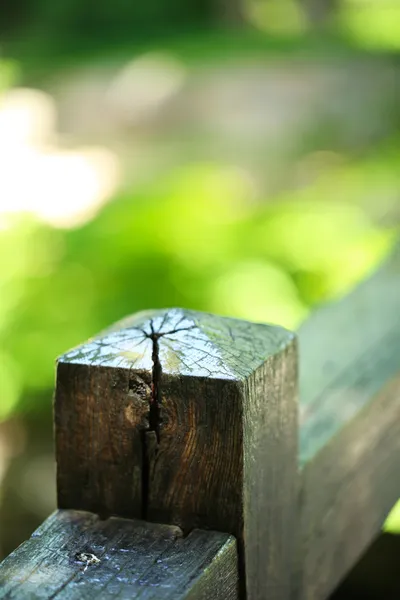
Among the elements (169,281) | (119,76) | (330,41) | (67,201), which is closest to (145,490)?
(169,281)

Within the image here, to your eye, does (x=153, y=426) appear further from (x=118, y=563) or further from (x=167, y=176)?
(x=167, y=176)

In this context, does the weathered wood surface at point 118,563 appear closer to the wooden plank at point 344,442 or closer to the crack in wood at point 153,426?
the crack in wood at point 153,426

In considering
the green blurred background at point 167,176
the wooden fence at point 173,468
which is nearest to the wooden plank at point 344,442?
the wooden fence at point 173,468

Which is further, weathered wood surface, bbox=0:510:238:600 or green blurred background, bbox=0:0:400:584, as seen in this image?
green blurred background, bbox=0:0:400:584

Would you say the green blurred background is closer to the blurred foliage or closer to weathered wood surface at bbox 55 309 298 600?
the blurred foliage

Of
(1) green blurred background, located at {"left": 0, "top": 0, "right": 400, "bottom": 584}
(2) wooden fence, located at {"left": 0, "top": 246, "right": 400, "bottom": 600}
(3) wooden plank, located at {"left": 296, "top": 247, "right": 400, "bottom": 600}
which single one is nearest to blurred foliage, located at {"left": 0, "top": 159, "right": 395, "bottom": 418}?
(1) green blurred background, located at {"left": 0, "top": 0, "right": 400, "bottom": 584}

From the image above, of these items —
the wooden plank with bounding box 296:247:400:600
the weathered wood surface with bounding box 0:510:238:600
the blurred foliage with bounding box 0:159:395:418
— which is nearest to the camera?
the weathered wood surface with bounding box 0:510:238:600

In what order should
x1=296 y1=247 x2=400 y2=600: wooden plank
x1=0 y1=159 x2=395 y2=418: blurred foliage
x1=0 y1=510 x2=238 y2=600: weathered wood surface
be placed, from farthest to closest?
x1=0 y1=159 x2=395 y2=418: blurred foliage, x1=296 y1=247 x2=400 y2=600: wooden plank, x1=0 y1=510 x2=238 y2=600: weathered wood surface
